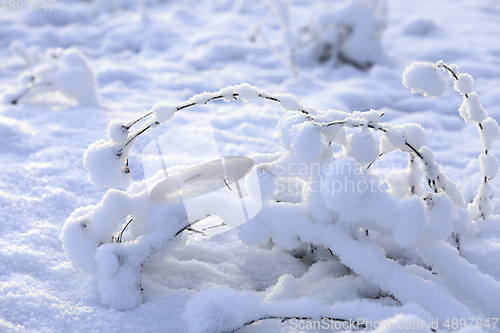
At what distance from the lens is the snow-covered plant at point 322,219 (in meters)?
0.82

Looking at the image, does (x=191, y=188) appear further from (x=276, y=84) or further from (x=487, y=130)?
(x=276, y=84)

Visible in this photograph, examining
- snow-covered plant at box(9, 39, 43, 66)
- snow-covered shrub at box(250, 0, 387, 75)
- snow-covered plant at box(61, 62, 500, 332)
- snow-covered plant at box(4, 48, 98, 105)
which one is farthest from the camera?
snow-covered shrub at box(250, 0, 387, 75)

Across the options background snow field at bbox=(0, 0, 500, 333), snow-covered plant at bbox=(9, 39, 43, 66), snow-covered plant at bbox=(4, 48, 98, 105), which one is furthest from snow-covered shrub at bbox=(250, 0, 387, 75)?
snow-covered plant at bbox=(9, 39, 43, 66)

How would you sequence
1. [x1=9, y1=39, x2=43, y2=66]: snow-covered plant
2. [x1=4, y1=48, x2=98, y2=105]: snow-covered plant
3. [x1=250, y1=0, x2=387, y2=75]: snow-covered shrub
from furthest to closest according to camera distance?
[x1=250, y1=0, x2=387, y2=75]: snow-covered shrub → [x1=9, y1=39, x2=43, y2=66]: snow-covered plant → [x1=4, y1=48, x2=98, y2=105]: snow-covered plant

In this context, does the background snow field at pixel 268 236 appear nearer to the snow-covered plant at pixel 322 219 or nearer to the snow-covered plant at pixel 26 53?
the snow-covered plant at pixel 322 219

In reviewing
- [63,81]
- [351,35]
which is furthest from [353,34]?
[63,81]

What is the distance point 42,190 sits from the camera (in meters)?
1.48

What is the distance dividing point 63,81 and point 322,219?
2.24m

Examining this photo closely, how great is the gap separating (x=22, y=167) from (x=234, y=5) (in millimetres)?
4944

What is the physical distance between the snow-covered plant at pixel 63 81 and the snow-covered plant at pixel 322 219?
1.80 meters

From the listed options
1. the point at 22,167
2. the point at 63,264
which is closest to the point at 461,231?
the point at 63,264

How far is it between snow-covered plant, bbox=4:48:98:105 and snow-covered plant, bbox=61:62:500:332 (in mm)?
1797

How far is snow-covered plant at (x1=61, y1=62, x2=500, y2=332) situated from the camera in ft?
2.70

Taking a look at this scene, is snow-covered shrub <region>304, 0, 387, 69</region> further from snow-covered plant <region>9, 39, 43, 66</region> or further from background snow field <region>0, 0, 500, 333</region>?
snow-covered plant <region>9, 39, 43, 66</region>
